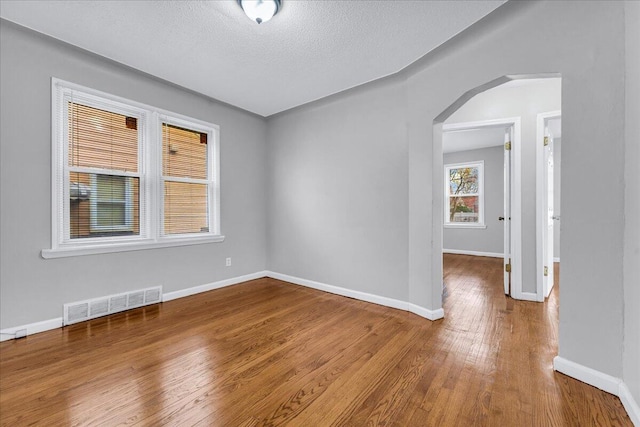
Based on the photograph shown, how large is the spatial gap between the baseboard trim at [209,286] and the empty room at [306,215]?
0.09ft

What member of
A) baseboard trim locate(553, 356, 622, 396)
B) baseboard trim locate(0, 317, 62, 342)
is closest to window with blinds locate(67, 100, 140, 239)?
baseboard trim locate(0, 317, 62, 342)

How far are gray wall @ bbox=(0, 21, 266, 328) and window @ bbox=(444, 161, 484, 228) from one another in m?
6.04

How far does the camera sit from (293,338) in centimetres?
226

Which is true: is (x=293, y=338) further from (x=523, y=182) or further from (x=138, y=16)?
(x=523, y=182)

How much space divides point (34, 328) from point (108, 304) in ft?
1.70

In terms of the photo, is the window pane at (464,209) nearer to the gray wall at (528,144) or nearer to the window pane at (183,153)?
the gray wall at (528,144)

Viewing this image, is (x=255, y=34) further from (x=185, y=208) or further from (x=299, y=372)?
(x=299, y=372)

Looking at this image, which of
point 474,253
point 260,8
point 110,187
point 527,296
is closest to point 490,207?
point 474,253

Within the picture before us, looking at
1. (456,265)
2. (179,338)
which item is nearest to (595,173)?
(179,338)

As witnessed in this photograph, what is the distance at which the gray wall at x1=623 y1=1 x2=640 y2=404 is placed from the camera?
137 centimetres

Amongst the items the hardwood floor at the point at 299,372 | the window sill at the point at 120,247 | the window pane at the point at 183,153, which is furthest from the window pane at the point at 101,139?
the hardwood floor at the point at 299,372

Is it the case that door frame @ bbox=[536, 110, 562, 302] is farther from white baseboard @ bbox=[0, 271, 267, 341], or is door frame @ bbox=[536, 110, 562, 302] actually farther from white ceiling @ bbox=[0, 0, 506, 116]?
white baseboard @ bbox=[0, 271, 267, 341]

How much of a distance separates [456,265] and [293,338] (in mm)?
4209

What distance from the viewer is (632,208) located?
143cm
